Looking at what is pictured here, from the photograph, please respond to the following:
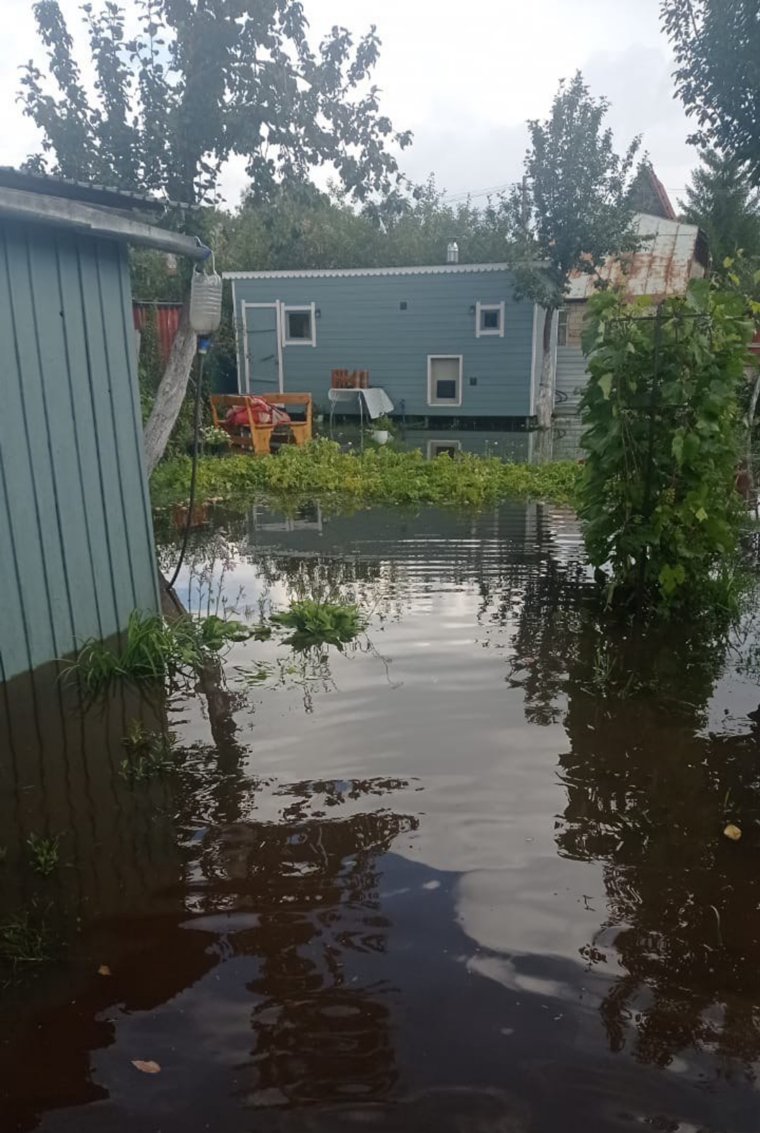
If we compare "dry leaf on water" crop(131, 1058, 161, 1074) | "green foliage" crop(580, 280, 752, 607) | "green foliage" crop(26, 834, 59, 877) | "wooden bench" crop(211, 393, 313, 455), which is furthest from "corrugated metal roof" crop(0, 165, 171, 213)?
"wooden bench" crop(211, 393, 313, 455)

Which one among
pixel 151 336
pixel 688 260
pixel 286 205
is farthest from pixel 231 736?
pixel 688 260

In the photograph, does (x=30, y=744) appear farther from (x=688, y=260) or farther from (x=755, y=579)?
(x=688, y=260)

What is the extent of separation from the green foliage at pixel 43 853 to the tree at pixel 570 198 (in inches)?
709

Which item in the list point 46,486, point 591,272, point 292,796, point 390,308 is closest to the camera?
point 292,796

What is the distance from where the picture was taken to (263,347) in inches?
884

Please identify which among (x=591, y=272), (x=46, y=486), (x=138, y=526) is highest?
(x=591, y=272)

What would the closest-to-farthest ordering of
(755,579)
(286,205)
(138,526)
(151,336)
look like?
(138,526) → (755,579) → (286,205) → (151,336)

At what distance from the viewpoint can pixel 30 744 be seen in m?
4.46

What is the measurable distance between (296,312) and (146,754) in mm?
19280

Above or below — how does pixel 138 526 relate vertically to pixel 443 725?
above

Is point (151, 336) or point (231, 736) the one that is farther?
point (151, 336)

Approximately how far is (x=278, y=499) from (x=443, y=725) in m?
7.65

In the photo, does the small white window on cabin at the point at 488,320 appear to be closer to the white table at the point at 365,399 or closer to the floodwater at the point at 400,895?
the white table at the point at 365,399

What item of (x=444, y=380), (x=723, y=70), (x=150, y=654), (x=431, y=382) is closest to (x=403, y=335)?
(x=431, y=382)
